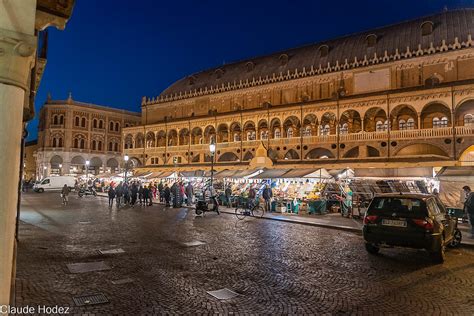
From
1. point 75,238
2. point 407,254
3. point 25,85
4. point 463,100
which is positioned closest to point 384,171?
point 463,100

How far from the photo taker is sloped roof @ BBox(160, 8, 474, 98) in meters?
35.5

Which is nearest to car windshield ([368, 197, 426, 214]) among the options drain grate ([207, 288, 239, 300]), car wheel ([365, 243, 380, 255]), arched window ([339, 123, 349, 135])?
car wheel ([365, 243, 380, 255])

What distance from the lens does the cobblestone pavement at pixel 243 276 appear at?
5.68m

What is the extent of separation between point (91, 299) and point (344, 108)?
32208 millimetres

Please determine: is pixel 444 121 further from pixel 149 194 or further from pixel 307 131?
pixel 149 194

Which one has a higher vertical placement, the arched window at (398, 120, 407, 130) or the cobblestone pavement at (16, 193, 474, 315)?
the arched window at (398, 120, 407, 130)

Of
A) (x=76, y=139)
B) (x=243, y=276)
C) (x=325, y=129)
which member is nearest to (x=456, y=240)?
(x=243, y=276)

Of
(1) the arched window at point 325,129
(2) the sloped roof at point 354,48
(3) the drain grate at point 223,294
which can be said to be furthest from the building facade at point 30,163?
(3) the drain grate at point 223,294

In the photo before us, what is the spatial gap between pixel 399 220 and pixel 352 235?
498 cm

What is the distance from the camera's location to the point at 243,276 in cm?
743

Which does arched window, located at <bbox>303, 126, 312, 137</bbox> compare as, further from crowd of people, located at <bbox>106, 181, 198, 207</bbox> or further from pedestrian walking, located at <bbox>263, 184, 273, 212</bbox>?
crowd of people, located at <bbox>106, 181, 198, 207</bbox>

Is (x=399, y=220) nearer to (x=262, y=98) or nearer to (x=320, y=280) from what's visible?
(x=320, y=280)

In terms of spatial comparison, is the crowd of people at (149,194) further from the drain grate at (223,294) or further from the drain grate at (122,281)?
the drain grate at (223,294)

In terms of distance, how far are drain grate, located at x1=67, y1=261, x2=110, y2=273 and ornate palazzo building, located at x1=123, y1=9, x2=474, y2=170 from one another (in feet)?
89.1
